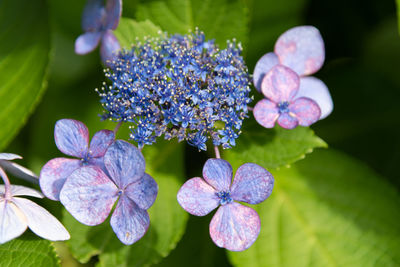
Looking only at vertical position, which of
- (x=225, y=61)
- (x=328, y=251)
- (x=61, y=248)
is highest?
(x=225, y=61)

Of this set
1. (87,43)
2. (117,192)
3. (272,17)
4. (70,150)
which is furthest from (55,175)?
(272,17)

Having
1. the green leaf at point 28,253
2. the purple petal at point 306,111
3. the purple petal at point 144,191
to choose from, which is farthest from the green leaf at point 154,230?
the purple petal at point 306,111

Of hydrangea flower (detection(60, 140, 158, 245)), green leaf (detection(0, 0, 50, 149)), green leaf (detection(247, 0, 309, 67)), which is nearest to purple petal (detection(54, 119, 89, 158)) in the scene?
hydrangea flower (detection(60, 140, 158, 245))

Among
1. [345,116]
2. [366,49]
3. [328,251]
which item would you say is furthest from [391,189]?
[366,49]

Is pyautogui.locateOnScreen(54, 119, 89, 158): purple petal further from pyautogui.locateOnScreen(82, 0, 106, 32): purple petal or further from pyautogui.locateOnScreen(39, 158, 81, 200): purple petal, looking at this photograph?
pyautogui.locateOnScreen(82, 0, 106, 32): purple petal

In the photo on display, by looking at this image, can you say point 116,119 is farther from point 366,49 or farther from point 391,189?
point 366,49

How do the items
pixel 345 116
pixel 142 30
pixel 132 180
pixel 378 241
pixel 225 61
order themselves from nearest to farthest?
pixel 132 180
pixel 225 61
pixel 142 30
pixel 378 241
pixel 345 116

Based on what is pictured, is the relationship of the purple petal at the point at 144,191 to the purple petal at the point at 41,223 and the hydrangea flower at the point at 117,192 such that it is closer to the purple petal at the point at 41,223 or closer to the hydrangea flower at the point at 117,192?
the hydrangea flower at the point at 117,192

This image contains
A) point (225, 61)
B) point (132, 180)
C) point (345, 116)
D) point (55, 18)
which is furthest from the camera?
point (55, 18)
